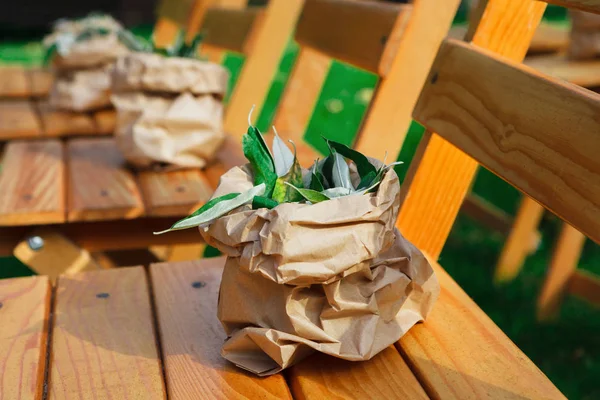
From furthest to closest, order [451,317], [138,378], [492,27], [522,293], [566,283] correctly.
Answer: [522,293] < [566,283] < [492,27] < [451,317] < [138,378]

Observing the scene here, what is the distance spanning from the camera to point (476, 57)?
117cm

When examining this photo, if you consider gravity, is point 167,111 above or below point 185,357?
above

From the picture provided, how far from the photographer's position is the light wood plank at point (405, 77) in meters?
1.51

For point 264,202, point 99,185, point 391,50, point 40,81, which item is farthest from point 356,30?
point 40,81

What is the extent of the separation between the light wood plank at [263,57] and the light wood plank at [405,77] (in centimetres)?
87

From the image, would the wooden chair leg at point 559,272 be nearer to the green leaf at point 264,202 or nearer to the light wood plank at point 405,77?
the light wood plank at point 405,77

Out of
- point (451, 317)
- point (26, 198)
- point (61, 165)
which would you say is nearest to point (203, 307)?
point (451, 317)

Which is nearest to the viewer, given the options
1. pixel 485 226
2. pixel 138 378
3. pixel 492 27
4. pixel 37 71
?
pixel 138 378

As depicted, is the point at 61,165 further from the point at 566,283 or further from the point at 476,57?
the point at 566,283

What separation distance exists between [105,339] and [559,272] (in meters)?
1.81

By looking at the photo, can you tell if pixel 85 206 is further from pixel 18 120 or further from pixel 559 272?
pixel 559 272

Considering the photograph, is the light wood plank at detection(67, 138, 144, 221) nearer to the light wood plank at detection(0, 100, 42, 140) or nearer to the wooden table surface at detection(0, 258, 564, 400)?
the light wood plank at detection(0, 100, 42, 140)

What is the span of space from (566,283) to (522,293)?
0.20m

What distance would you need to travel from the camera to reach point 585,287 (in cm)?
248
